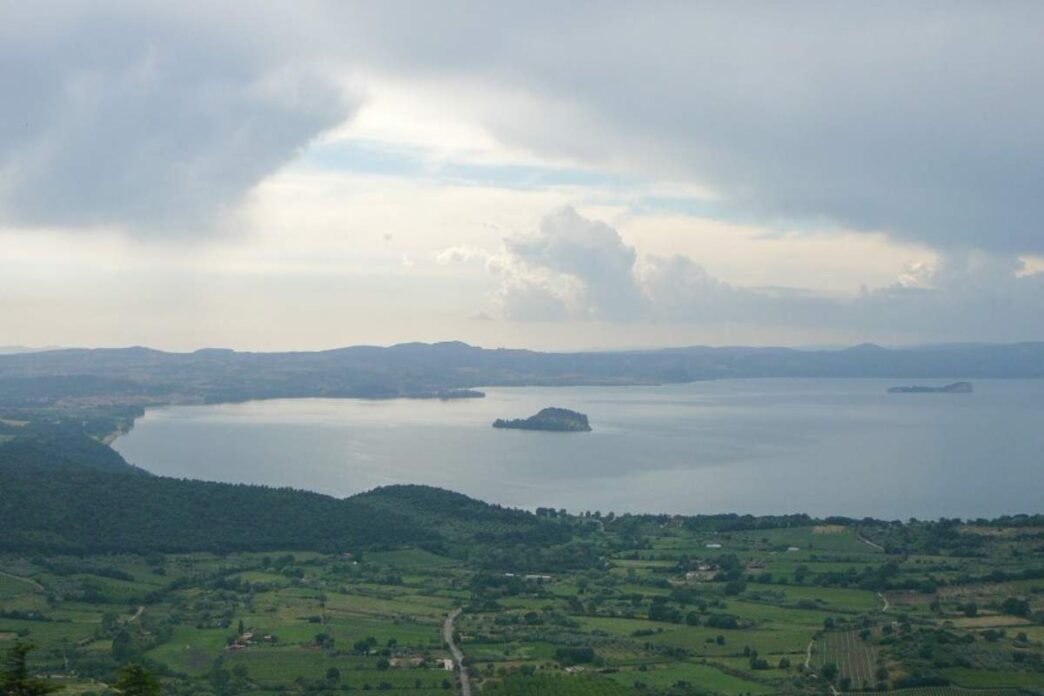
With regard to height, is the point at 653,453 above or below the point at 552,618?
above

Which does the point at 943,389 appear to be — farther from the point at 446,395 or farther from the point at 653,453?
the point at 653,453

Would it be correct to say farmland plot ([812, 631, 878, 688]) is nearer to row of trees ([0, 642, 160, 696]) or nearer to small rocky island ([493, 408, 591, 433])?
row of trees ([0, 642, 160, 696])

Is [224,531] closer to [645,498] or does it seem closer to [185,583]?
[185,583]

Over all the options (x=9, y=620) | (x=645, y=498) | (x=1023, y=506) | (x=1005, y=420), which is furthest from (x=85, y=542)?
(x=1005, y=420)

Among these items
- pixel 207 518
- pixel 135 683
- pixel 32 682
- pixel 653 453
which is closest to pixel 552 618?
pixel 207 518

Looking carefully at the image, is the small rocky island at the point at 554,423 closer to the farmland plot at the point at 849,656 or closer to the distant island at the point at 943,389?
the farmland plot at the point at 849,656

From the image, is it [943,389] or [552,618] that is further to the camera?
[943,389]

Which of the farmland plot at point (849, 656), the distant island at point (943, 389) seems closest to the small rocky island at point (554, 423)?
the farmland plot at point (849, 656)
